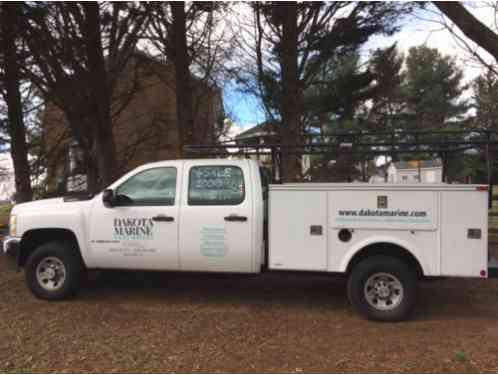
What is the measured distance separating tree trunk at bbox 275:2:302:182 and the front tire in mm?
5438

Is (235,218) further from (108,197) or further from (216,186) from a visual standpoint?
(108,197)

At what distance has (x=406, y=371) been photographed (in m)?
3.76

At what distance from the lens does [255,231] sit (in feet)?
17.0

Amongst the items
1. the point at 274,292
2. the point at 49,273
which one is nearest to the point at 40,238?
the point at 49,273

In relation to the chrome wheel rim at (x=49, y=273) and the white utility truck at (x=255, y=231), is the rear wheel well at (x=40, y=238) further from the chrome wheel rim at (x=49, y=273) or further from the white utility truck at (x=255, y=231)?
the chrome wheel rim at (x=49, y=273)

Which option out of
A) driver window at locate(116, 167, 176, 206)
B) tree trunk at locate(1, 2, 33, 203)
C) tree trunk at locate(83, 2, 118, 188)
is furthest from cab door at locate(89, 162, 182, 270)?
tree trunk at locate(1, 2, 33, 203)

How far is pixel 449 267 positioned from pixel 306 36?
7.23m

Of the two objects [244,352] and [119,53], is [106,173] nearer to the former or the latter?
[119,53]

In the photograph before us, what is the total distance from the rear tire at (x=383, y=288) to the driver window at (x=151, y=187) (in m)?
2.48

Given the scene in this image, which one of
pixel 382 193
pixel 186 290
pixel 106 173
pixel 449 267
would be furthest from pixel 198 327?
pixel 106 173

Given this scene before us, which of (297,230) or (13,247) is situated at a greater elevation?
(297,230)

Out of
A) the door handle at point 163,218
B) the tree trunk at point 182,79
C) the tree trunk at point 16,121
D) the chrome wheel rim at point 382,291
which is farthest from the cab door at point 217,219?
the tree trunk at point 16,121

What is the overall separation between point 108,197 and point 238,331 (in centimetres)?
229

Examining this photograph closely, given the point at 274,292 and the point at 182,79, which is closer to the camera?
the point at 274,292
